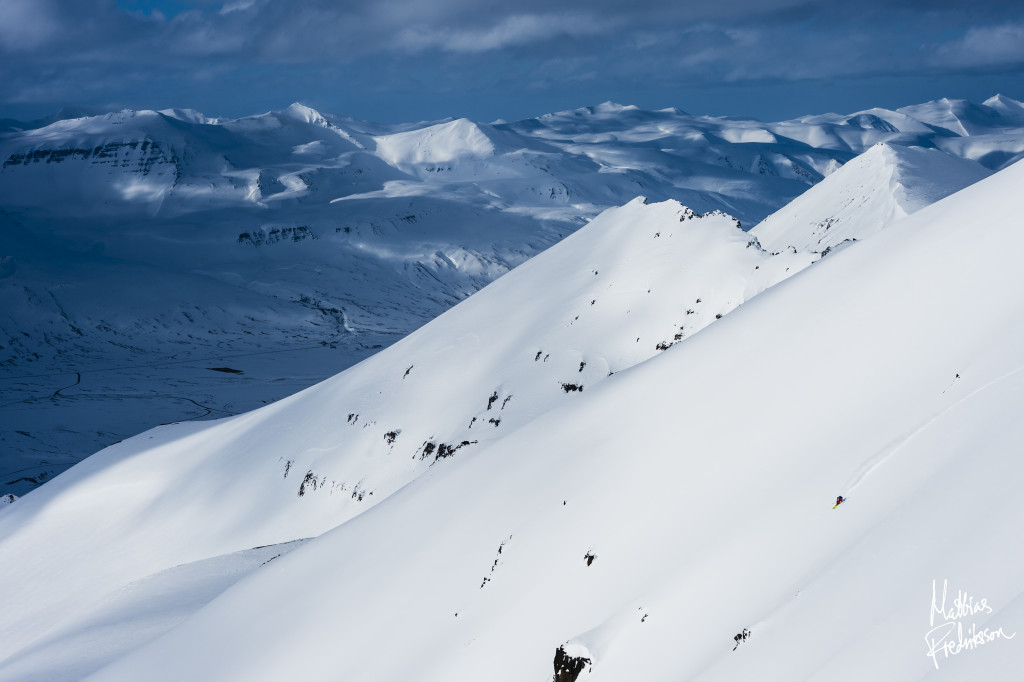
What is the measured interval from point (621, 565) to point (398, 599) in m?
5.84

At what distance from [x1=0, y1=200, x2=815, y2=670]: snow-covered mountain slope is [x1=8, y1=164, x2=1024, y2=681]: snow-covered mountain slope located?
48.3 ft

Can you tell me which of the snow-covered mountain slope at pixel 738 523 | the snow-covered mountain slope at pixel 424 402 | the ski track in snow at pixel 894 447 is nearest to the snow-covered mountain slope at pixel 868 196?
the snow-covered mountain slope at pixel 424 402

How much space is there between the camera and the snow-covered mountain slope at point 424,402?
40.3 m

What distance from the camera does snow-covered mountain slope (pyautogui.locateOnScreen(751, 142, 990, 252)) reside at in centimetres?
5712

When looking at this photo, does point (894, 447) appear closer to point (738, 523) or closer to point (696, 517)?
point (738, 523)

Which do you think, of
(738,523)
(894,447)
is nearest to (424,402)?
(738,523)

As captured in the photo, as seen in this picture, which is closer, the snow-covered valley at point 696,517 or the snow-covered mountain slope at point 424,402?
the snow-covered valley at point 696,517

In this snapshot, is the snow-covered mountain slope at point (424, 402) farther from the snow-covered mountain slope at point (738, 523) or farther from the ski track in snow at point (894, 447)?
the ski track in snow at point (894, 447)

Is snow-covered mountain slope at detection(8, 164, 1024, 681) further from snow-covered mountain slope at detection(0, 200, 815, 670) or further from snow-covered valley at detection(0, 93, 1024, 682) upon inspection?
snow-covered mountain slope at detection(0, 200, 815, 670)

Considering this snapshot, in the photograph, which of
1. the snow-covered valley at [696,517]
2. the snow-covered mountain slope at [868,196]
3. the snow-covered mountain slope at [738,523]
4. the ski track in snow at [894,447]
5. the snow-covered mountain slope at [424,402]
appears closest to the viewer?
the snow-covered mountain slope at [738,523]

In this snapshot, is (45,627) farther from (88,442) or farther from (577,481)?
(88,442)

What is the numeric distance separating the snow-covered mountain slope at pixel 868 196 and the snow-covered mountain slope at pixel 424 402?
1585 cm

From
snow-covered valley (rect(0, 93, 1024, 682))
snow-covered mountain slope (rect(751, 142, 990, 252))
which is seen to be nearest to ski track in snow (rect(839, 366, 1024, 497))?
snow-covered valley (rect(0, 93, 1024, 682))

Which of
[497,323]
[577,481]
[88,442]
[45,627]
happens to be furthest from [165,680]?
[88,442]
